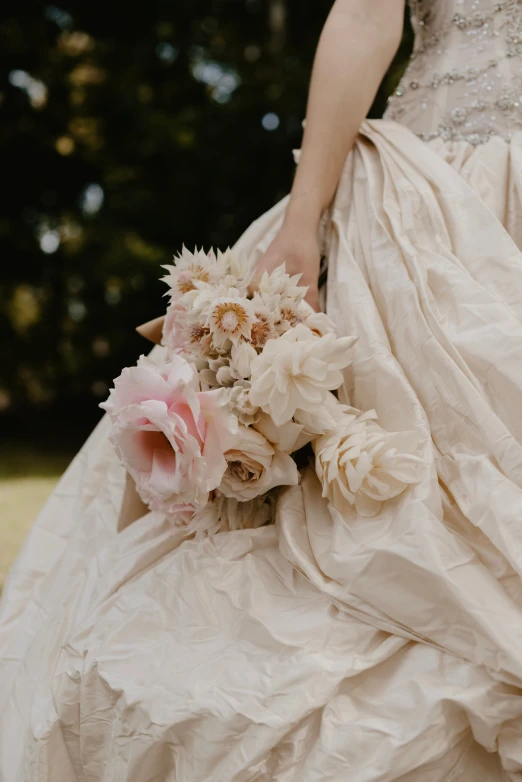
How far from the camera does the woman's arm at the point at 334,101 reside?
1230 millimetres

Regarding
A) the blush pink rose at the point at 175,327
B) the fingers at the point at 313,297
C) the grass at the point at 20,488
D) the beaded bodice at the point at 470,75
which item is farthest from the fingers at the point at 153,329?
the grass at the point at 20,488

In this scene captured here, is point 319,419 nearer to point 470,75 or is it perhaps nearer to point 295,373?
point 295,373

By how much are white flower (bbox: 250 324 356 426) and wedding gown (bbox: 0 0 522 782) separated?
0.40ft

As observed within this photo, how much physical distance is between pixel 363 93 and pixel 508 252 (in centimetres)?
40

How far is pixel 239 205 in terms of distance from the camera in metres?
6.95

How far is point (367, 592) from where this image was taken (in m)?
0.87

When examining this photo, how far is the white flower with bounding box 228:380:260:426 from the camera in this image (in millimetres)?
977

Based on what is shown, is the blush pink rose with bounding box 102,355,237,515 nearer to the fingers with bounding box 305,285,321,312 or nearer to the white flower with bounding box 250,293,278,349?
the white flower with bounding box 250,293,278,349

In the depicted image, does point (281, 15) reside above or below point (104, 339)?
above

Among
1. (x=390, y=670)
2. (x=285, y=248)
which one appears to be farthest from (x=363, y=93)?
(x=390, y=670)

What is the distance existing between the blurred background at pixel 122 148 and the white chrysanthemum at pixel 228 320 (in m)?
5.60

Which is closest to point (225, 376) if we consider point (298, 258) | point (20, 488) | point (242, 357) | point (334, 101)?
point (242, 357)

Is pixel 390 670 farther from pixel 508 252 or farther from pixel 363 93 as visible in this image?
pixel 363 93

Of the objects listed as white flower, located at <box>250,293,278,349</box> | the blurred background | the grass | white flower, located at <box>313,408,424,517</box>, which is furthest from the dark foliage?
white flower, located at <box>313,408,424,517</box>
